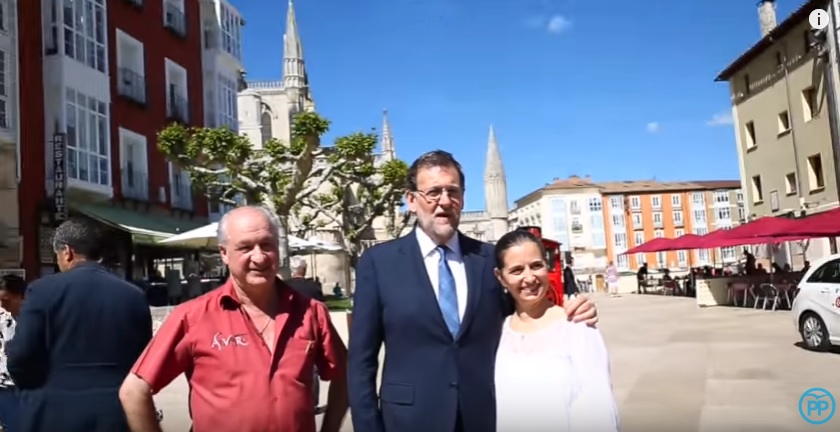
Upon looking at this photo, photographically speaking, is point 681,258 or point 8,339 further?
point 681,258

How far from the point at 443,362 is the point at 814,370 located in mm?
9118

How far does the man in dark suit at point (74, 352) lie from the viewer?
3418 mm

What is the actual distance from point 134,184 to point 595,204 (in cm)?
7803

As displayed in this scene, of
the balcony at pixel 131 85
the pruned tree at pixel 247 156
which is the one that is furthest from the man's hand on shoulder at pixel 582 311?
the balcony at pixel 131 85

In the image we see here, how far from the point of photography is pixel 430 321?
2.85 meters

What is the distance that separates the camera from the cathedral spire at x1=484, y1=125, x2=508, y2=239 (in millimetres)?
89438

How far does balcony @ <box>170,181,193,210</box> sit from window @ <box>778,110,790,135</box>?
2328 centimetres

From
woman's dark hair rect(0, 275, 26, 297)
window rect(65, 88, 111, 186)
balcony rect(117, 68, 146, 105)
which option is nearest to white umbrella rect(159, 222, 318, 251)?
window rect(65, 88, 111, 186)

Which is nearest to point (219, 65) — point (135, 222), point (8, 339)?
point (135, 222)

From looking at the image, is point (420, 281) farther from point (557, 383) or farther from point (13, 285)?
point (13, 285)

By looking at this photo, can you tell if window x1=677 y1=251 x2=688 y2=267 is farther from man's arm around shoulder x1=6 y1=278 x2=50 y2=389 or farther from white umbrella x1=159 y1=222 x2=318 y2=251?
man's arm around shoulder x1=6 y1=278 x2=50 y2=389

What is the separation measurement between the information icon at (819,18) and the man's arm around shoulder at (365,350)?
86.5 feet

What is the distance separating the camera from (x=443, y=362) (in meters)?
2.82

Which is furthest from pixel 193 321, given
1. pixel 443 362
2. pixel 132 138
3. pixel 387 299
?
pixel 132 138
